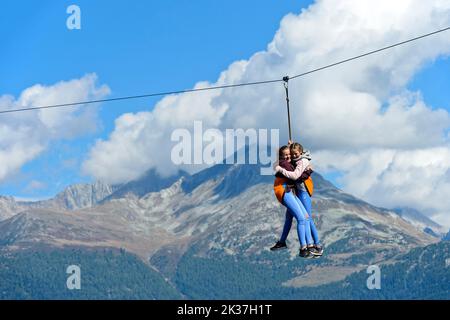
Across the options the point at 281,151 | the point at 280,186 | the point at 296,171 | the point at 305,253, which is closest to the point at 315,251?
the point at 305,253

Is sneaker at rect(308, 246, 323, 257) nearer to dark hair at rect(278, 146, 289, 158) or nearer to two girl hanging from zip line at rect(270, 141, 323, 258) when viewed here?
two girl hanging from zip line at rect(270, 141, 323, 258)

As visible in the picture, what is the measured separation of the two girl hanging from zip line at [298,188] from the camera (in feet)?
89.9

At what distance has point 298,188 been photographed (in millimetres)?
28016

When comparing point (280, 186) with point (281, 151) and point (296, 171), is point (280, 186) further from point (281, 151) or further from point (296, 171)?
point (281, 151)

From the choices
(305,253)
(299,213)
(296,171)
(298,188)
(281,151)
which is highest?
(281,151)

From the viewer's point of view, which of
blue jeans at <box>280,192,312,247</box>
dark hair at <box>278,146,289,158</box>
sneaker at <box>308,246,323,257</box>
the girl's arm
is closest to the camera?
sneaker at <box>308,246,323,257</box>

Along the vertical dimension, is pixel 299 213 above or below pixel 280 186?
below

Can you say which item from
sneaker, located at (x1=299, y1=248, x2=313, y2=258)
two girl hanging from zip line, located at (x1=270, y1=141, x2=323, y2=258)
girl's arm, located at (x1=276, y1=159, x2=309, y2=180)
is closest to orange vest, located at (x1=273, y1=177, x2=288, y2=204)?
two girl hanging from zip line, located at (x1=270, y1=141, x2=323, y2=258)

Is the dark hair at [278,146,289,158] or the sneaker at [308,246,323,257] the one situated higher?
the dark hair at [278,146,289,158]

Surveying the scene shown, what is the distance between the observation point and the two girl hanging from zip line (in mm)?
27406

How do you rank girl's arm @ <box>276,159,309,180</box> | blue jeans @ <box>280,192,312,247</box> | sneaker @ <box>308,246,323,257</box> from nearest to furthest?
sneaker @ <box>308,246,323,257</box> < girl's arm @ <box>276,159,309,180</box> < blue jeans @ <box>280,192,312,247</box>
